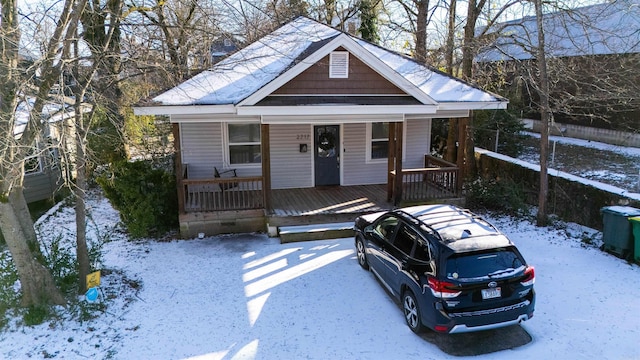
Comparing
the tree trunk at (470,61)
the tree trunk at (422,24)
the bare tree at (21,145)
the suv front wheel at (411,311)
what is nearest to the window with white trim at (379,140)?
the tree trunk at (470,61)

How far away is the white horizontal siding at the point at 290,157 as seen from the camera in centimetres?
1268

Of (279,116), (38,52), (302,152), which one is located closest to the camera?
(38,52)

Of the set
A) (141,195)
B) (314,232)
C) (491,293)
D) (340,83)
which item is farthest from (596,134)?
(141,195)

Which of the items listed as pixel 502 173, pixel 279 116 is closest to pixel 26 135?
pixel 279 116

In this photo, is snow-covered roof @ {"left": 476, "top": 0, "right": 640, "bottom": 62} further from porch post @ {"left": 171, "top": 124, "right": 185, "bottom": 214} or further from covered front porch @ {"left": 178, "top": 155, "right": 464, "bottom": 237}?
porch post @ {"left": 171, "top": 124, "right": 185, "bottom": 214}

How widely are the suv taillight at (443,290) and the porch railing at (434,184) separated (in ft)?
19.1

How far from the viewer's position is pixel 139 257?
9.27 meters

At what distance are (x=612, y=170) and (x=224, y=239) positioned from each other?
535 inches

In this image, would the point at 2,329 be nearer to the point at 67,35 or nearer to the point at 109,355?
the point at 109,355

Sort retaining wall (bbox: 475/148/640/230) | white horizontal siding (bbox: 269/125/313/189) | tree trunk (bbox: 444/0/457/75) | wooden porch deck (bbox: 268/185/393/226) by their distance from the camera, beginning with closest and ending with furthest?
retaining wall (bbox: 475/148/640/230) < wooden porch deck (bbox: 268/185/393/226) < white horizontal siding (bbox: 269/125/313/189) < tree trunk (bbox: 444/0/457/75)

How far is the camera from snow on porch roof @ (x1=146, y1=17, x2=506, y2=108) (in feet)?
33.2

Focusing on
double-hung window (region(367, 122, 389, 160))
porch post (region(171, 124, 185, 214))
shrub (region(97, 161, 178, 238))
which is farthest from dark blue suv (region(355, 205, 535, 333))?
double-hung window (region(367, 122, 389, 160))

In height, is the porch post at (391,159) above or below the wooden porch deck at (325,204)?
above

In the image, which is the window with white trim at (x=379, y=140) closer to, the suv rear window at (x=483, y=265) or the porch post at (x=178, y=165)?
the porch post at (x=178, y=165)
